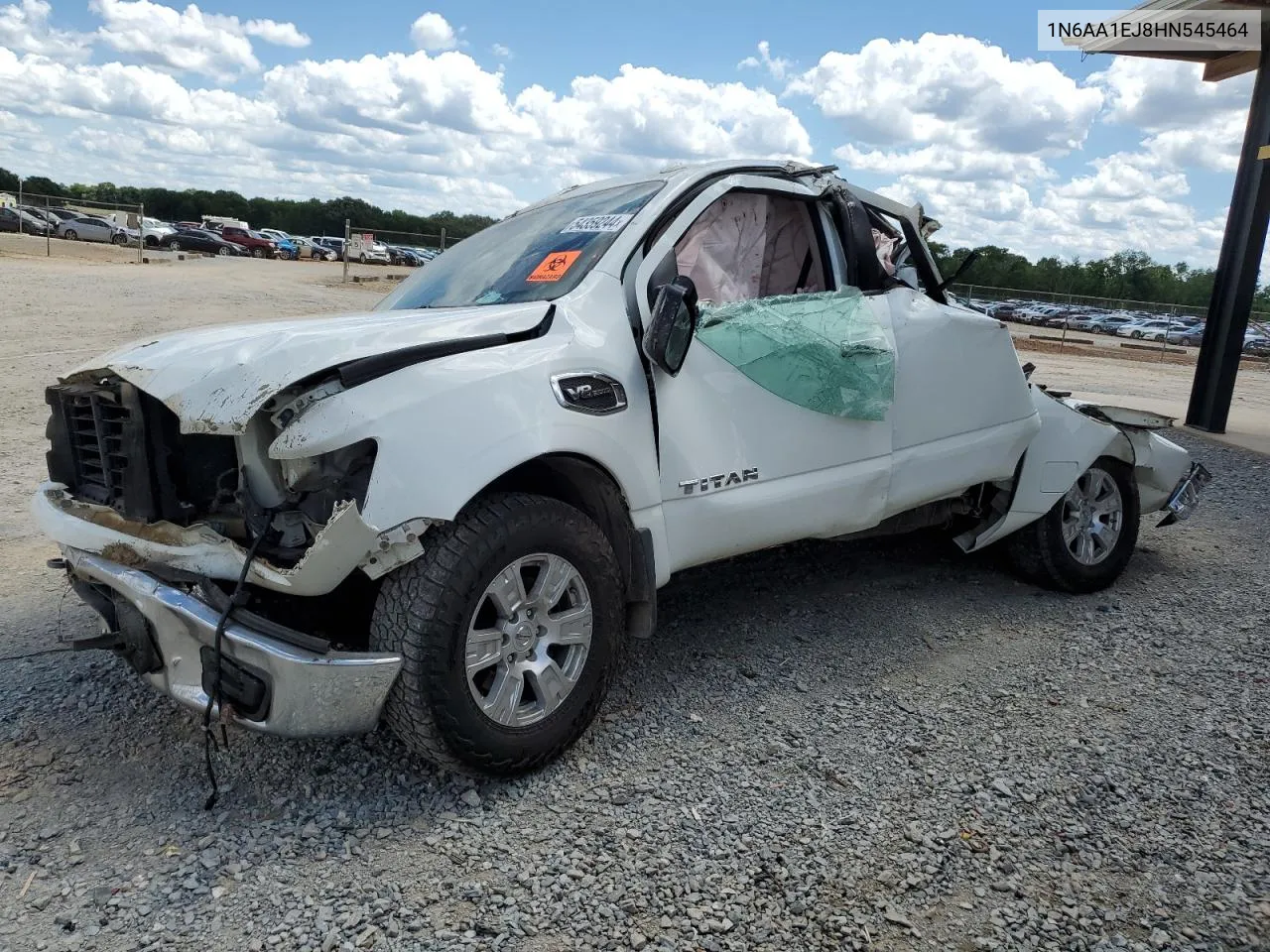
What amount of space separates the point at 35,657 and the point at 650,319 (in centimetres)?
272

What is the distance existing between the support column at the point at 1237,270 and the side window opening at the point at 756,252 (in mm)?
8771

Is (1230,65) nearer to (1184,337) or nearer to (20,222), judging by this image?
(1184,337)

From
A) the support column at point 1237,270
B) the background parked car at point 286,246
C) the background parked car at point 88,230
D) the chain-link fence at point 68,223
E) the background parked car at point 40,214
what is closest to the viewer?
the support column at point 1237,270

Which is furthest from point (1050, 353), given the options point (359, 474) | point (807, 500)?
point (359, 474)

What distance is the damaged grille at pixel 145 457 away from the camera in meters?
2.96

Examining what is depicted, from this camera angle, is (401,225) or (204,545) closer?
(204,545)

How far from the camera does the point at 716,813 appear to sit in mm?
3008

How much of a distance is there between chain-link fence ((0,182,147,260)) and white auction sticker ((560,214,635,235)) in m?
36.4

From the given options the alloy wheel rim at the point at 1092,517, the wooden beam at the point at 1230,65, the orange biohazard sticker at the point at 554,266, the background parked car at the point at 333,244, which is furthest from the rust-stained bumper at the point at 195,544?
the background parked car at the point at 333,244

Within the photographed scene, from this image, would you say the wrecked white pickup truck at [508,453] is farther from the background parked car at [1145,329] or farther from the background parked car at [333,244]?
the background parked car at [333,244]

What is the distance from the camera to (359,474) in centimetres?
276

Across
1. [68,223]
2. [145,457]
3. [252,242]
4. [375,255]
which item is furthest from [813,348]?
[252,242]

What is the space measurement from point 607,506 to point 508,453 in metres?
0.52

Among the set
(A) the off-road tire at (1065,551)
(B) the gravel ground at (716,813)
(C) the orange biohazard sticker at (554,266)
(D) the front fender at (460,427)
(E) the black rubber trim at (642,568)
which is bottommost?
(B) the gravel ground at (716,813)
